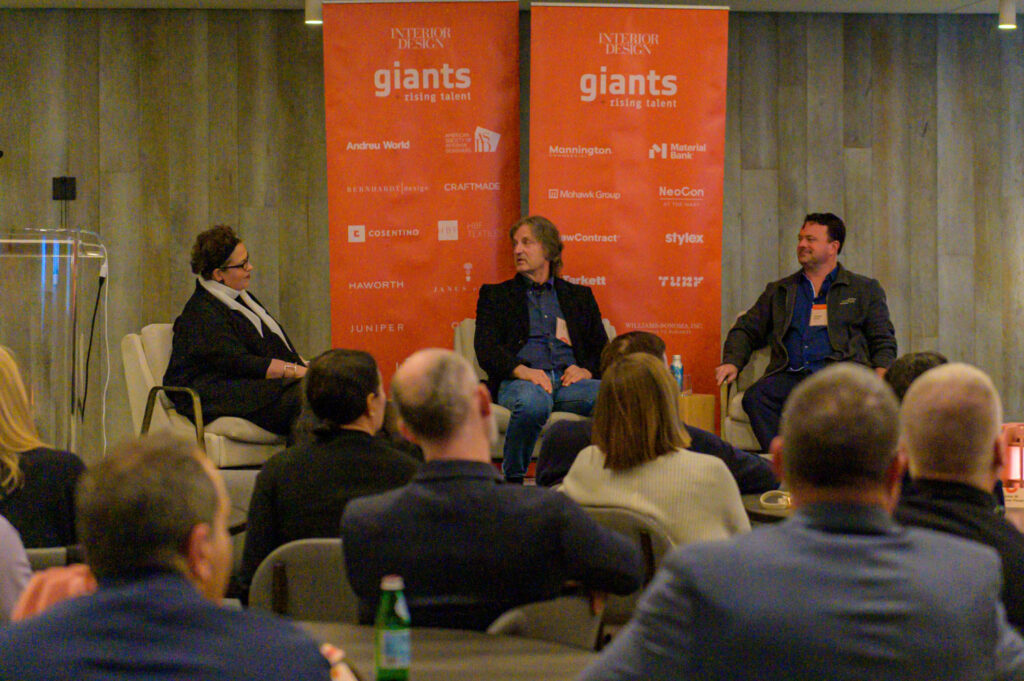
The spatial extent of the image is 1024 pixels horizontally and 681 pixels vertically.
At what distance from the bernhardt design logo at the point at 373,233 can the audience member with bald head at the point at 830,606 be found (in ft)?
15.3

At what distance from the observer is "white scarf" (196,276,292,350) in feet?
16.9

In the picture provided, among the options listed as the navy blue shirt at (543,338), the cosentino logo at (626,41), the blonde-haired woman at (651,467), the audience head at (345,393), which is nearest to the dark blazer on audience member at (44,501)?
the audience head at (345,393)

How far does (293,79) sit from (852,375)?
5.74m

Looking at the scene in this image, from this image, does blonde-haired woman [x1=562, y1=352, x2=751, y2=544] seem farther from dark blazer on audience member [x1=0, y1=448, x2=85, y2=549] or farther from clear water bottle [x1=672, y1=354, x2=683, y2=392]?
clear water bottle [x1=672, y1=354, x2=683, y2=392]

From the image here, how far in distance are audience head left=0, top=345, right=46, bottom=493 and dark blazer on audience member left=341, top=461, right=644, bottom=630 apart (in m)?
1.03

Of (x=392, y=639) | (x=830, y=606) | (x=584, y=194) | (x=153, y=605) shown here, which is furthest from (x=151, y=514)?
(x=584, y=194)

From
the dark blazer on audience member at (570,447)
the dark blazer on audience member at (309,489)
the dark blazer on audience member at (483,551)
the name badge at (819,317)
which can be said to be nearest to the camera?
the dark blazer on audience member at (483,551)

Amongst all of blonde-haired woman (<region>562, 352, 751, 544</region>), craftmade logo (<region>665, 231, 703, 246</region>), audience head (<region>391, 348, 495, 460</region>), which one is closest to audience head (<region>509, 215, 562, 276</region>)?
craftmade logo (<region>665, 231, 703, 246</region>)

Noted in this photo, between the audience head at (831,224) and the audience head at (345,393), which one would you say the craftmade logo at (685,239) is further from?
the audience head at (345,393)

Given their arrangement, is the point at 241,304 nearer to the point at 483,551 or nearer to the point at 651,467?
the point at 651,467

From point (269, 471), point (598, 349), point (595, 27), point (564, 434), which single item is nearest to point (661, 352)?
point (564, 434)

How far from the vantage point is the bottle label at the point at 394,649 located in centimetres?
138

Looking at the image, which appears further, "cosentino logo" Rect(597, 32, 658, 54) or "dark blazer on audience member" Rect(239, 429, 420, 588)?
"cosentino logo" Rect(597, 32, 658, 54)

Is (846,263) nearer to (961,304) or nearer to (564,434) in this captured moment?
(961,304)
